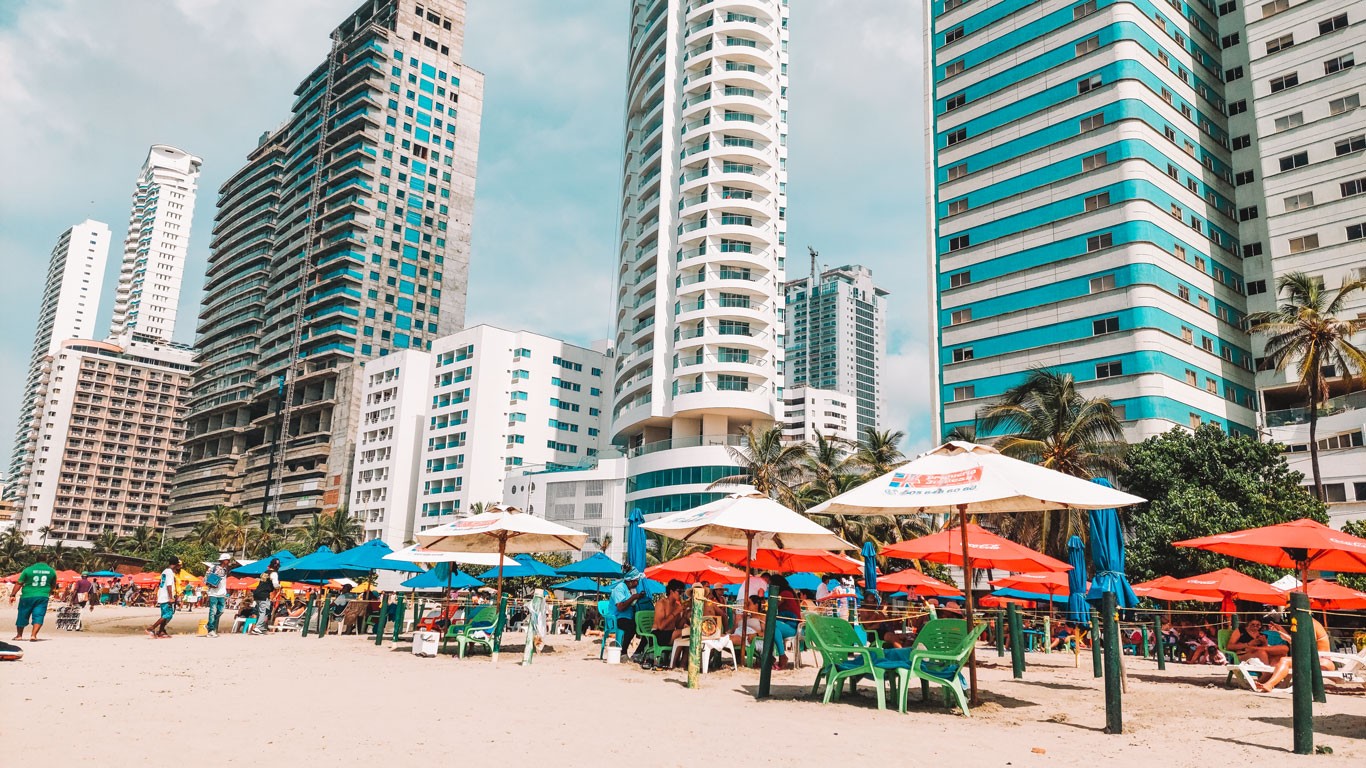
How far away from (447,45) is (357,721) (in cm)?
13968

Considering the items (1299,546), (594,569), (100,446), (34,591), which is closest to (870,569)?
(594,569)

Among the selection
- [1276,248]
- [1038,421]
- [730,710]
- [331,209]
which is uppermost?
[331,209]

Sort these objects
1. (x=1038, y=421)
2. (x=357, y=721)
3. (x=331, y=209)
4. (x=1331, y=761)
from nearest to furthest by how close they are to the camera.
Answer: (x=1331, y=761)
(x=357, y=721)
(x=1038, y=421)
(x=331, y=209)

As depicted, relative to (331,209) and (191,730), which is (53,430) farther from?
(191,730)

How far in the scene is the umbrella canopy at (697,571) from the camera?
18828 millimetres

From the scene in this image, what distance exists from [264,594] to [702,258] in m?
55.9

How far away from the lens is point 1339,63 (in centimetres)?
5147

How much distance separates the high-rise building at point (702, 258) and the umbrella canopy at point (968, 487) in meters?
57.4

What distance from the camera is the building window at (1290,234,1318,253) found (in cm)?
5109

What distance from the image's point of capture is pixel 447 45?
438 feet

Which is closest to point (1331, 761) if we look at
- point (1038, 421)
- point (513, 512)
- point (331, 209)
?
point (513, 512)

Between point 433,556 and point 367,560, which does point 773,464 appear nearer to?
point 367,560

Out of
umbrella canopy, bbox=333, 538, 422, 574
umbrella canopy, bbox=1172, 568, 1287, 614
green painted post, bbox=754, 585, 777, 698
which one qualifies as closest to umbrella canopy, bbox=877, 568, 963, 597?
umbrella canopy, bbox=1172, 568, 1287, 614

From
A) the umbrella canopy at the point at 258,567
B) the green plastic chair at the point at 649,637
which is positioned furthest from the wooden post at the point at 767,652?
the umbrella canopy at the point at 258,567
